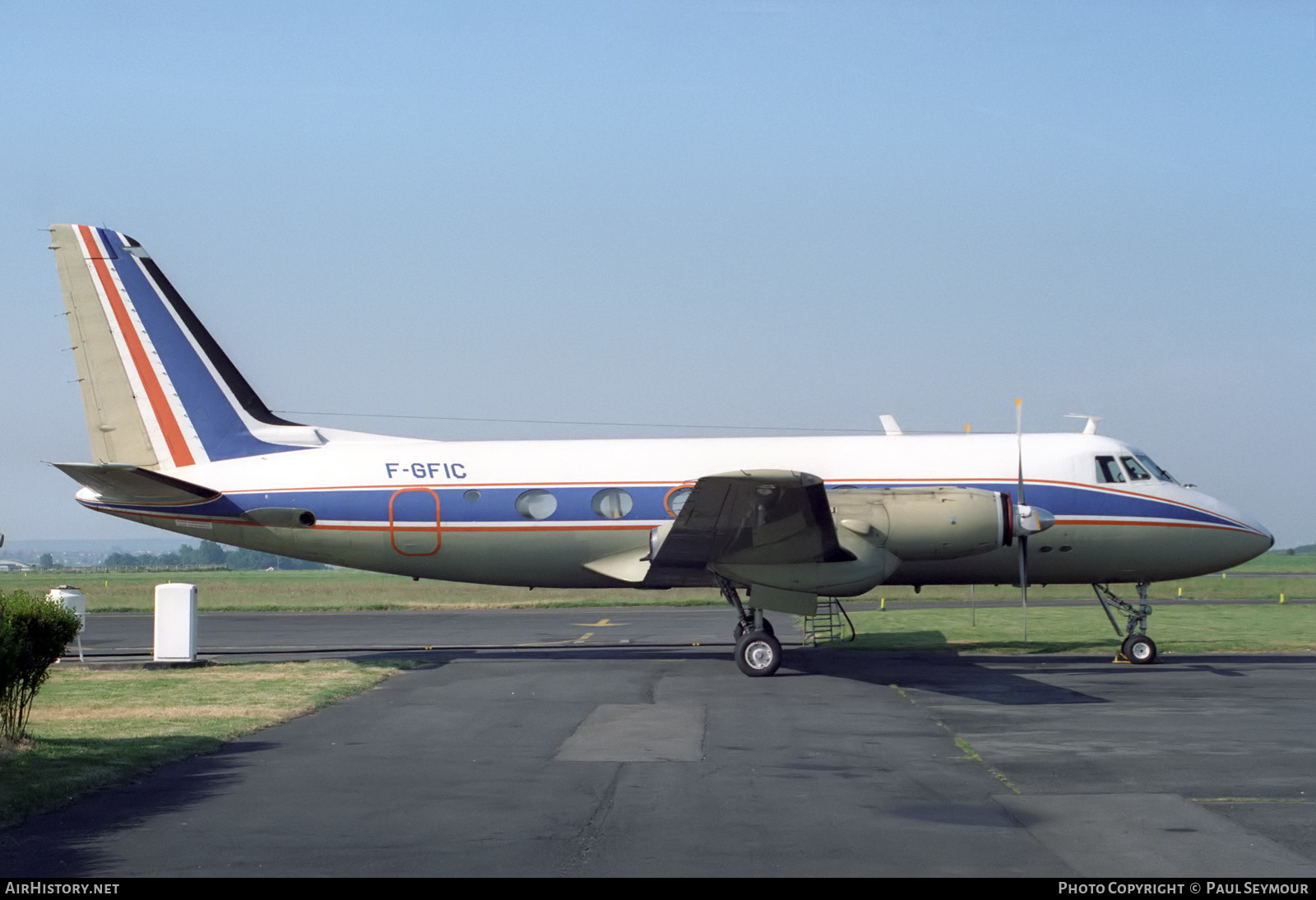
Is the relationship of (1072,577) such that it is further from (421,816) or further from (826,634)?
(421,816)

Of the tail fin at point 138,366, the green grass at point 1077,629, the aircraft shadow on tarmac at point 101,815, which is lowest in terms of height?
the green grass at point 1077,629

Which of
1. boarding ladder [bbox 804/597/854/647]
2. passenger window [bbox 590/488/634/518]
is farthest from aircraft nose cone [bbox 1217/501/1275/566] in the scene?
passenger window [bbox 590/488/634/518]

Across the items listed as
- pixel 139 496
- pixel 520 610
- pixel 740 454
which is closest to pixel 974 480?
pixel 740 454

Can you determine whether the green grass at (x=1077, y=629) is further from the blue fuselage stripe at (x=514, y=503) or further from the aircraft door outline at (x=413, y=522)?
the aircraft door outline at (x=413, y=522)

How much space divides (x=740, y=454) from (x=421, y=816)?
12452 mm

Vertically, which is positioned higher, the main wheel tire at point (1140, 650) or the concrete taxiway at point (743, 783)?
the concrete taxiway at point (743, 783)

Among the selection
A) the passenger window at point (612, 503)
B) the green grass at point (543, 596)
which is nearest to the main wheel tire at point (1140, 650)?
the passenger window at point (612, 503)

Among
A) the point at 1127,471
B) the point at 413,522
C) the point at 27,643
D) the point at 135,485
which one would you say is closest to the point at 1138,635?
the point at 1127,471

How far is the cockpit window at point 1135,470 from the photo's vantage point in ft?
66.4

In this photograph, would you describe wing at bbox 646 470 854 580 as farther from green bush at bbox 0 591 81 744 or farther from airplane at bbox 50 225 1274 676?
green bush at bbox 0 591 81 744

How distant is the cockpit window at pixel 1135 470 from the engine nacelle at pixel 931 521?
12.1ft

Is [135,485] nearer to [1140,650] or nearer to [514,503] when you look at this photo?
[514,503]

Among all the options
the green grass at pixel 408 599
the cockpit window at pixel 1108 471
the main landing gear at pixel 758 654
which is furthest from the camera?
the green grass at pixel 408 599

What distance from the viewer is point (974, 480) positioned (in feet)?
65.0
